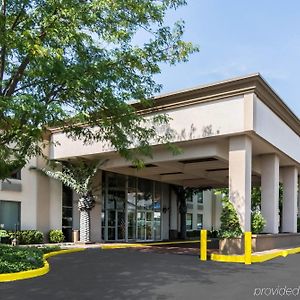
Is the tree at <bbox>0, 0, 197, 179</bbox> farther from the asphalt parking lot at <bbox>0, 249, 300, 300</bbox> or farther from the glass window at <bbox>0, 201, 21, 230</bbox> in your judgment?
the glass window at <bbox>0, 201, 21, 230</bbox>

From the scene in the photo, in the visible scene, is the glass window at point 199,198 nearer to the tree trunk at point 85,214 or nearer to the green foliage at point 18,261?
the tree trunk at point 85,214

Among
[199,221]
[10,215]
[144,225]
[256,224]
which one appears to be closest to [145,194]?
[144,225]

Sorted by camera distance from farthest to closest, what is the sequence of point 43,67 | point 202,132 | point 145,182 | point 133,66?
1. point 145,182
2. point 202,132
3. point 133,66
4. point 43,67

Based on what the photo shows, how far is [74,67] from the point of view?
11828 mm

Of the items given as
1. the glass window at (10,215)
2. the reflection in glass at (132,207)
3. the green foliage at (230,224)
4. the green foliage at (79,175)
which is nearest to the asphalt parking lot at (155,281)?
the green foliage at (230,224)

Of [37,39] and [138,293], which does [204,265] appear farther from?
[37,39]

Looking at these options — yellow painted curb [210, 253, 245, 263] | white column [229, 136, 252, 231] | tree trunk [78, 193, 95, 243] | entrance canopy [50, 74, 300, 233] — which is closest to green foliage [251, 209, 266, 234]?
white column [229, 136, 252, 231]

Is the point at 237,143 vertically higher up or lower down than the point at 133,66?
lower down

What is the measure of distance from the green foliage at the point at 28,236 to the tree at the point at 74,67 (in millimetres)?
A: 8700

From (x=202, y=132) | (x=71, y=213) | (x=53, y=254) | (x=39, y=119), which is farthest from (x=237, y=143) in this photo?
(x=71, y=213)

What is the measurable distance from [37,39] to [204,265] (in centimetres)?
877

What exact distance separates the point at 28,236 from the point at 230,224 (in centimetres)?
1104

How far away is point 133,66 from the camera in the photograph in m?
14.2

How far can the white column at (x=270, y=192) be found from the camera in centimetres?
2194
